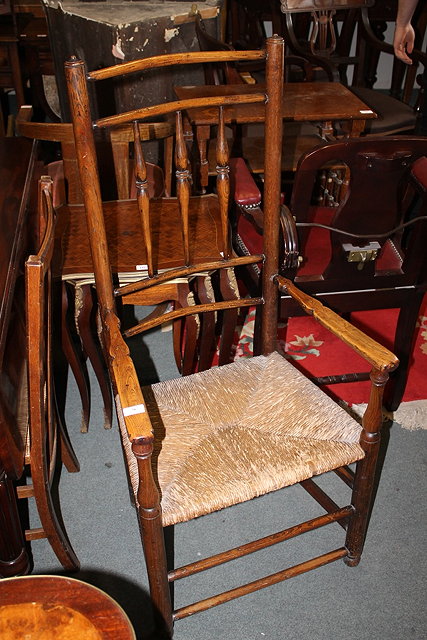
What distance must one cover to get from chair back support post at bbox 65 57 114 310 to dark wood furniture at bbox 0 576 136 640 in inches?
25.3

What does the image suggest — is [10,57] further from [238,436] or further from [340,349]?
[238,436]

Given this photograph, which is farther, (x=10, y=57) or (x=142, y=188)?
(x=10, y=57)

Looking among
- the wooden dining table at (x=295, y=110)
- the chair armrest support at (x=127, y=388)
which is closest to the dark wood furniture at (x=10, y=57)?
the wooden dining table at (x=295, y=110)

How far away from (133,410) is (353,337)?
0.50 meters

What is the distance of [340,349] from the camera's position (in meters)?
2.48

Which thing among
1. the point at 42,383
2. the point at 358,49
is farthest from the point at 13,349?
the point at 358,49

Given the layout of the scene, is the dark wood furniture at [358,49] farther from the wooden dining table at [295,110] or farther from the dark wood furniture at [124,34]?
the dark wood furniture at [124,34]

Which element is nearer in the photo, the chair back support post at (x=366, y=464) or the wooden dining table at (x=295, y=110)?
the chair back support post at (x=366, y=464)

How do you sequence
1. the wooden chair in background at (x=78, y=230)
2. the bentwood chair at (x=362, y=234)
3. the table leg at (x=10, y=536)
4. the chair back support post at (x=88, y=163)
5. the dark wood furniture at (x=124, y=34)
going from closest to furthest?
the chair back support post at (x=88, y=163)
the table leg at (x=10, y=536)
the bentwood chair at (x=362, y=234)
the wooden chair in background at (x=78, y=230)
the dark wood furniture at (x=124, y=34)

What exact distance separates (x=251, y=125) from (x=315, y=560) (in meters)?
2.04

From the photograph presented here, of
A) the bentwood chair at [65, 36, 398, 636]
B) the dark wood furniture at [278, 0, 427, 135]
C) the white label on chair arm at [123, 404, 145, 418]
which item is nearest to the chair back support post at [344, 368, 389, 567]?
the bentwood chair at [65, 36, 398, 636]

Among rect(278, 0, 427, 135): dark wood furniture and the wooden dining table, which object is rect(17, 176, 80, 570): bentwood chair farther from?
rect(278, 0, 427, 135): dark wood furniture

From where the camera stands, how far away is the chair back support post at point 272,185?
4.43ft

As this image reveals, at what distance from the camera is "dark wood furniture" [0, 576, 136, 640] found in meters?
0.94
